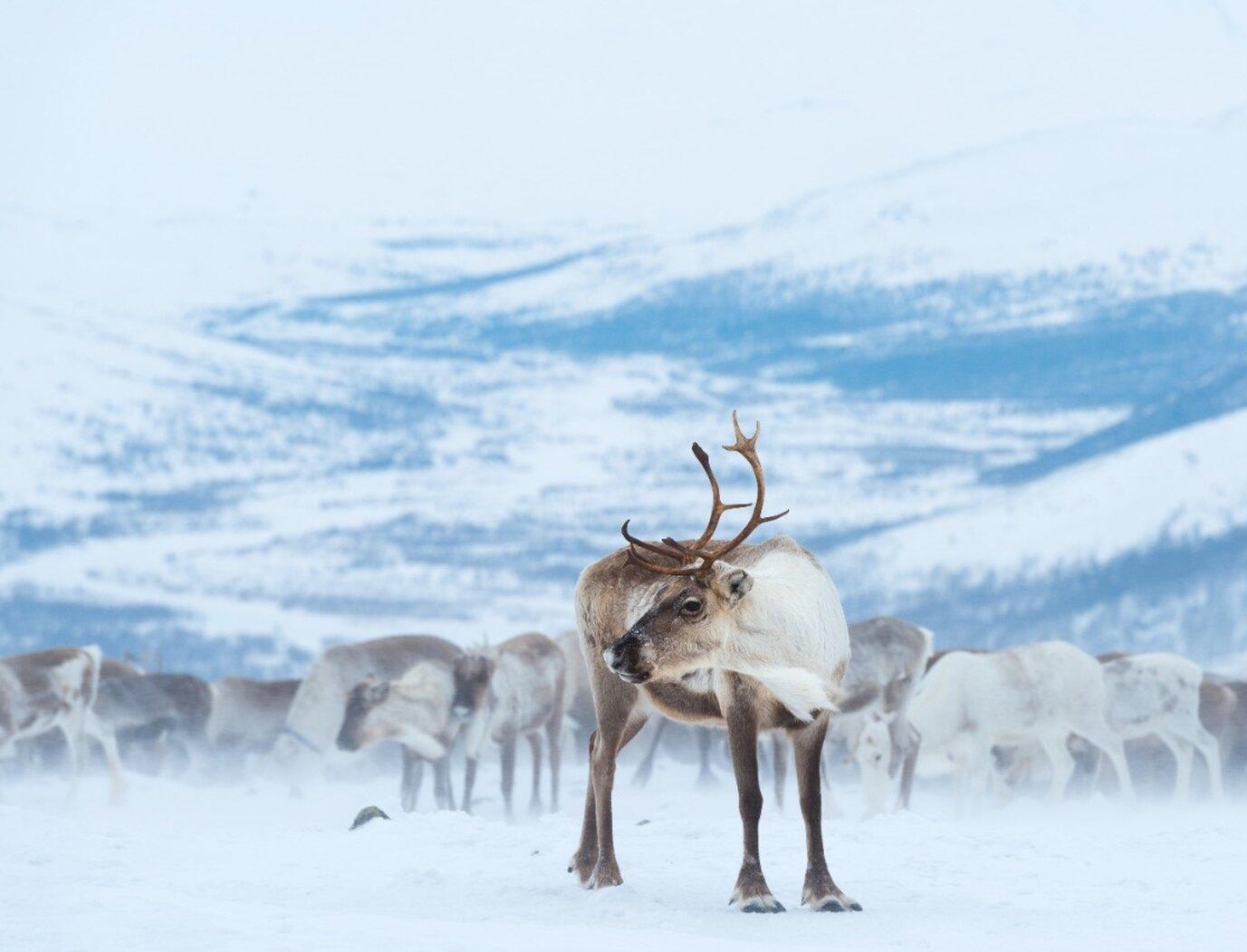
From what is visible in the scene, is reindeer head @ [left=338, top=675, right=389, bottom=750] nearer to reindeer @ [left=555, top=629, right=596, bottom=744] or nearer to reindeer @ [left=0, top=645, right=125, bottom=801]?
reindeer @ [left=0, top=645, right=125, bottom=801]

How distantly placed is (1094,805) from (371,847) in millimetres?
10815

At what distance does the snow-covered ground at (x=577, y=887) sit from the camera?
26.4 feet

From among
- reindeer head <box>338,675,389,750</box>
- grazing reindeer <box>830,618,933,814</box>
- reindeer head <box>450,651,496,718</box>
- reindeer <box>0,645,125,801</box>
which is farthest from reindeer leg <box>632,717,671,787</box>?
reindeer <box>0,645,125,801</box>

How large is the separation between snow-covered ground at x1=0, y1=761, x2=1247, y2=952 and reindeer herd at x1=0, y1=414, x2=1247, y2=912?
0.48m

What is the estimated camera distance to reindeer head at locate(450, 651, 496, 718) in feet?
64.6

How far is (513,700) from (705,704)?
10.9 m

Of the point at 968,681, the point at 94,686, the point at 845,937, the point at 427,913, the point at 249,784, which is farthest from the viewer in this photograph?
the point at 249,784

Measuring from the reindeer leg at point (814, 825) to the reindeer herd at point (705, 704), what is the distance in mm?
13

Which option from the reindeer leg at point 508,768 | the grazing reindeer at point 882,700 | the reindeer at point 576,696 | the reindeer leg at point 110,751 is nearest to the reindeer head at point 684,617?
the grazing reindeer at point 882,700

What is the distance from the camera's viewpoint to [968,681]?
63.0 ft

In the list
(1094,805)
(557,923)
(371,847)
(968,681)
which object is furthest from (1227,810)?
(557,923)

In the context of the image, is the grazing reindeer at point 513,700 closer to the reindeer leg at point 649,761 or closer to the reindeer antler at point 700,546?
the reindeer leg at point 649,761

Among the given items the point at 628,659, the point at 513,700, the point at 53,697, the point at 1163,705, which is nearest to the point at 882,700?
the point at 1163,705

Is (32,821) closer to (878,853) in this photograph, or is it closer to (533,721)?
(878,853)
